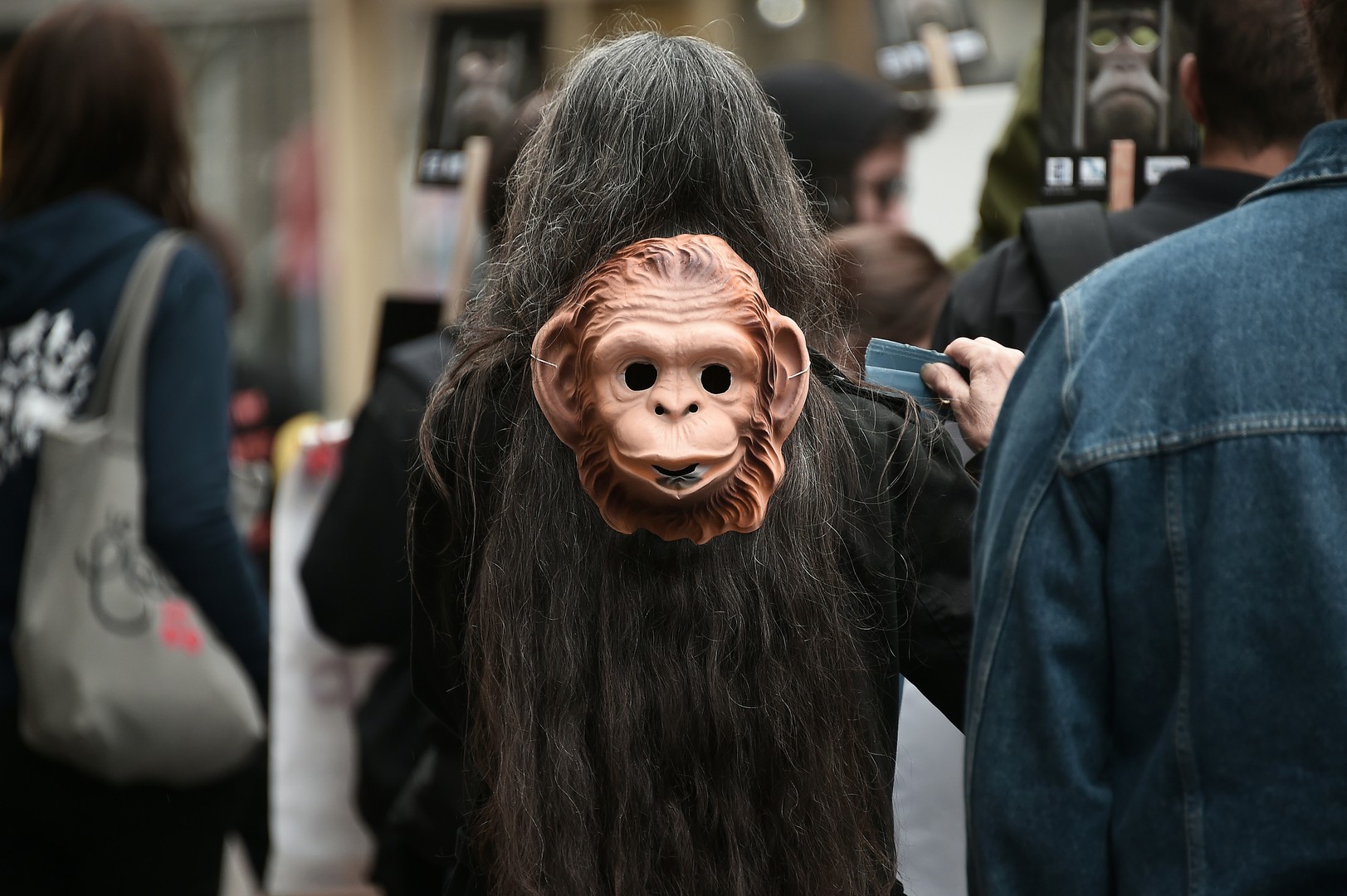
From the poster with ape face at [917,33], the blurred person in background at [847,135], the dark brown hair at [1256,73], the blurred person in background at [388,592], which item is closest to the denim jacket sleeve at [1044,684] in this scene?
the dark brown hair at [1256,73]

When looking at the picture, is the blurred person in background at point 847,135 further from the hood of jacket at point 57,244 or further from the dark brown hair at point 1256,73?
the hood of jacket at point 57,244

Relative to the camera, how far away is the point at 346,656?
3619 mm

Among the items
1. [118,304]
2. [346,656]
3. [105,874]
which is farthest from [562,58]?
[105,874]

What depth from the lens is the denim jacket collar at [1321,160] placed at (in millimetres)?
1418

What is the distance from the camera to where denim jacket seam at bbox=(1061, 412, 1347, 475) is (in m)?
1.37

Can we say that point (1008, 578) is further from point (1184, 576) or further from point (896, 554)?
point (896, 554)

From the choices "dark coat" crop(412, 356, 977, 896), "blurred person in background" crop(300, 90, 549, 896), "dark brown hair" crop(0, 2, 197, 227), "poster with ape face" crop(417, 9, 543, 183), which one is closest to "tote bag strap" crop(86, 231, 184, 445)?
"dark brown hair" crop(0, 2, 197, 227)

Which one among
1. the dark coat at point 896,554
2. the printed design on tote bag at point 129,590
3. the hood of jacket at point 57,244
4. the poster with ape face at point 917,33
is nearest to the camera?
the dark coat at point 896,554

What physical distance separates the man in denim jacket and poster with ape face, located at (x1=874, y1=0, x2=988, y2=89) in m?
2.77

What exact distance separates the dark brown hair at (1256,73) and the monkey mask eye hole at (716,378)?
1084 millimetres

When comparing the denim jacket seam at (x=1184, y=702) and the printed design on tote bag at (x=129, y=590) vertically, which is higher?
the denim jacket seam at (x=1184, y=702)

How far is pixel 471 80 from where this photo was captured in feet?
11.6

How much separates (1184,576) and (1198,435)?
0.13 m

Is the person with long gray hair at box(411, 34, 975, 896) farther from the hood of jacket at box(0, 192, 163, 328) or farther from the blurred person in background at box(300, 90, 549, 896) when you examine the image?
the hood of jacket at box(0, 192, 163, 328)
